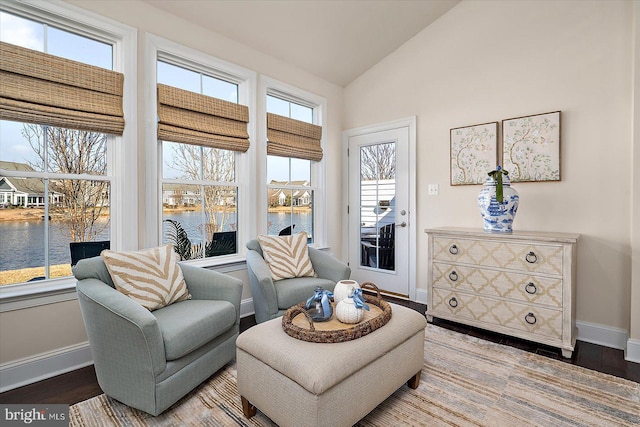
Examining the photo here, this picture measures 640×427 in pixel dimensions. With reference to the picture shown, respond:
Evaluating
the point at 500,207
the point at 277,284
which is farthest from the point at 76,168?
the point at 500,207

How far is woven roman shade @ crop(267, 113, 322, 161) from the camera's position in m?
3.40

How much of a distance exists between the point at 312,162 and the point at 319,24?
4.86 ft

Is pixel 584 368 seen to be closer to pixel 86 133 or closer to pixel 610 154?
pixel 610 154

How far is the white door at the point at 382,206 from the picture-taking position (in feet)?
12.0

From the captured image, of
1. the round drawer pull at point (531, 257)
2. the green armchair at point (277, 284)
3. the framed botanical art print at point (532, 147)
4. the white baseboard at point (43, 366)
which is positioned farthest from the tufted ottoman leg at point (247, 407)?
the framed botanical art print at point (532, 147)

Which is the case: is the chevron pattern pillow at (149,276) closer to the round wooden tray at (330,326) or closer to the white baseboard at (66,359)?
the white baseboard at (66,359)

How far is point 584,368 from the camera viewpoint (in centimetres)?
214

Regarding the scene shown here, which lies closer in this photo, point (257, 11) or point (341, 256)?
point (257, 11)

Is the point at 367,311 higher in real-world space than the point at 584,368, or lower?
higher

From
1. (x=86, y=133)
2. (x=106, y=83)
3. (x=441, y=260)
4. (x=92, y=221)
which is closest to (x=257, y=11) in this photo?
(x=106, y=83)

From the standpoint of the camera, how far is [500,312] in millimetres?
2561

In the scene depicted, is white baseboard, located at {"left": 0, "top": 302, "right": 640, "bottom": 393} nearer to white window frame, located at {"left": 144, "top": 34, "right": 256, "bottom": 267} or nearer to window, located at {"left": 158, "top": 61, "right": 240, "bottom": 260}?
white window frame, located at {"left": 144, "top": 34, "right": 256, "bottom": 267}

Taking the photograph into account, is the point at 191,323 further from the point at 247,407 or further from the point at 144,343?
the point at 247,407

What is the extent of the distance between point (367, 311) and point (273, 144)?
2146 mm
